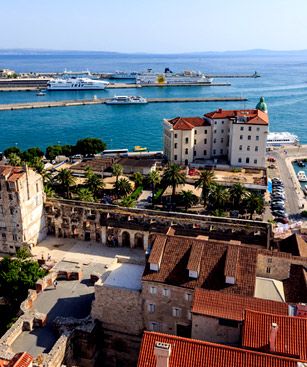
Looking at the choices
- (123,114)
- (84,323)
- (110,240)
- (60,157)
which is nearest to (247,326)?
(84,323)

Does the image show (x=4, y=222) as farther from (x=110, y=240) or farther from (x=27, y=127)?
(x=27, y=127)

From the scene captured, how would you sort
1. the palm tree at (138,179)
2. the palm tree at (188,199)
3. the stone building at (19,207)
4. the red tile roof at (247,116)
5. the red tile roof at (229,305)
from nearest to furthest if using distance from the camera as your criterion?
the red tile roof at (229,305) → the stone building at (19,207) → the palm tree at (188,199) → the palm tree at (138,179) → the red tile roof at (247,116)

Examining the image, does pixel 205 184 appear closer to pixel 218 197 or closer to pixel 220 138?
pixel 218 197

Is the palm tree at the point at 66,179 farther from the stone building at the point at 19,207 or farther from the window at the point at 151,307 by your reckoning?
the window at the point at 151,307

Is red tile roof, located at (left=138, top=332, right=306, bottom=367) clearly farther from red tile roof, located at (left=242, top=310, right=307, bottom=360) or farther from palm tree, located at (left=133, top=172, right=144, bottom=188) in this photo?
palm tree, located at (left=133, top=172, right=144, bottom=188)

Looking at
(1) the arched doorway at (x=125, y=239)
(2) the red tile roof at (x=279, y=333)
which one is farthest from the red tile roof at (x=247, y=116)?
(2) the red tile roof at (x=279, y=333)

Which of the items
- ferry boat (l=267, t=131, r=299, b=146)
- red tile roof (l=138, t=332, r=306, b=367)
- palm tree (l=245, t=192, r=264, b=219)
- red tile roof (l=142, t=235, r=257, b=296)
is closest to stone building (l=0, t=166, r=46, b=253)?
red tile roof (l=142, t=235, r=257, b=296)
